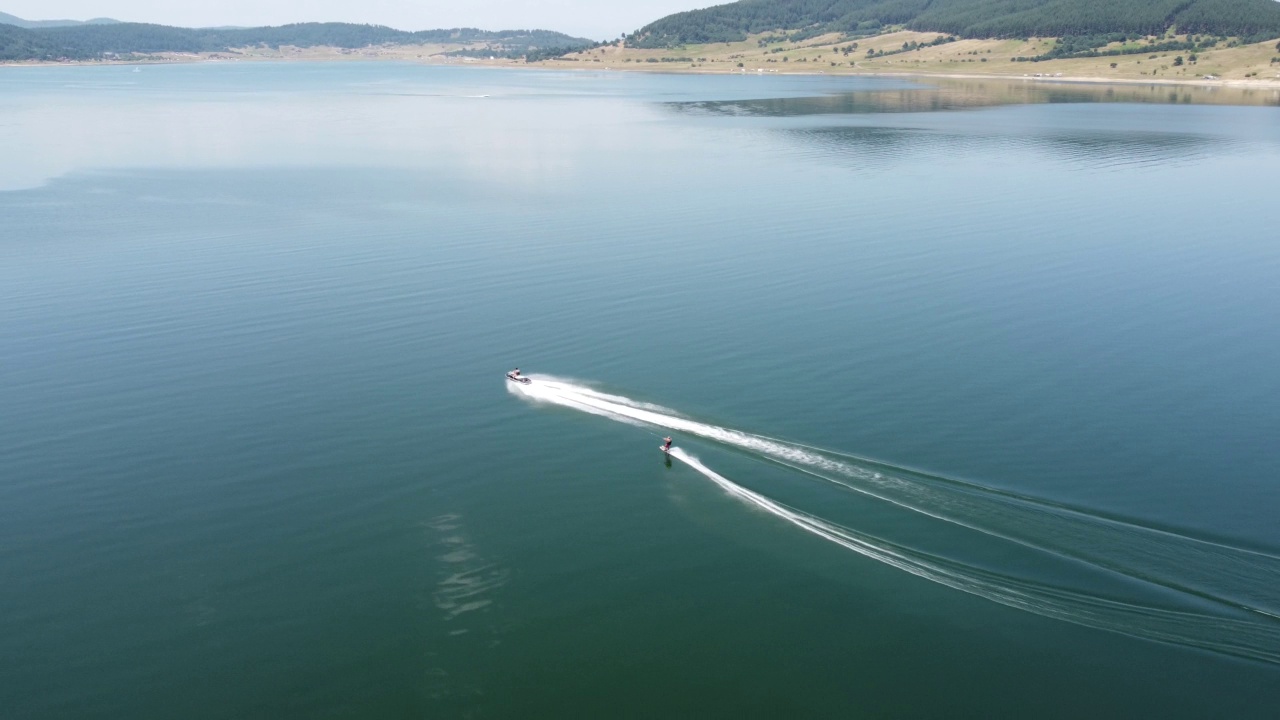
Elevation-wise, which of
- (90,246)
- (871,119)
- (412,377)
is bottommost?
(412,377)

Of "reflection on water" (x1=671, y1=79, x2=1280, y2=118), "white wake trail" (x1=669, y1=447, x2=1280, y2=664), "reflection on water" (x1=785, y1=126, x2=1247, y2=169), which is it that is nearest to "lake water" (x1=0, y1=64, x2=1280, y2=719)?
"white wake trail" (x1=669, y1=447, x2=1280, y2=664)

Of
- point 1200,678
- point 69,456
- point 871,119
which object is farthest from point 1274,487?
point 871,119

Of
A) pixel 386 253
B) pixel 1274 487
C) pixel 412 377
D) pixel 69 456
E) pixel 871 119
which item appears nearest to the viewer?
pixel 1274 487

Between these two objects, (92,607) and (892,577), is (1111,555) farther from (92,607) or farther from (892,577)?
A: (92,607)

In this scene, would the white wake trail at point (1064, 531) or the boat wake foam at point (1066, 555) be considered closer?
the boat wake foam at point (1066, 555)

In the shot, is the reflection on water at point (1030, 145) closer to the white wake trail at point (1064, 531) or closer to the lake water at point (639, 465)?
the lake water at point (639, 465)

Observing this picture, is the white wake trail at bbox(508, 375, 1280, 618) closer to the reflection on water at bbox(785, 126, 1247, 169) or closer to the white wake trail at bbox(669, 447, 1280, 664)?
the white wake trail at bbox(669, 447, 1280, 664)

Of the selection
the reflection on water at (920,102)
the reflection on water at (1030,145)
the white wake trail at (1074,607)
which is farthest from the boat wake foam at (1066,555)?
the reflection on water at (920,102)

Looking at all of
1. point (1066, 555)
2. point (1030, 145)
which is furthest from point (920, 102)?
point (1066, 555)
